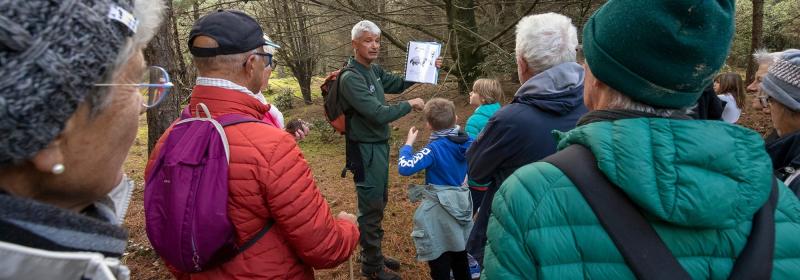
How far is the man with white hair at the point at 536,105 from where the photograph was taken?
2350 mm

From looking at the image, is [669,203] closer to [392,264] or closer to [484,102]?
[484,102]

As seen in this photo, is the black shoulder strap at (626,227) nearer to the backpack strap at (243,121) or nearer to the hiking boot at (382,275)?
the backpack strap at (243,121)

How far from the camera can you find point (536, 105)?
2354 mm

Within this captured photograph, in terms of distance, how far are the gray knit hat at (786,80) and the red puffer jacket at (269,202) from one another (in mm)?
2188

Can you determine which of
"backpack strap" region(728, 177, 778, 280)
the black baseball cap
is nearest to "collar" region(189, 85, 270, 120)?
the black baseball cap

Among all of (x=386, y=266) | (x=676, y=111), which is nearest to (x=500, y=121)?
(x=676, y=111)

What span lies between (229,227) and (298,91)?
17.3 metres

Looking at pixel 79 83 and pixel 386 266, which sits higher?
pixel 79 83

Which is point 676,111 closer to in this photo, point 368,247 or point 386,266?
point 368,247

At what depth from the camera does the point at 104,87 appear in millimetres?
893

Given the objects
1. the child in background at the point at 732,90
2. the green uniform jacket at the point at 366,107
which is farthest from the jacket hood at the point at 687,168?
the child in background at the point at 732,90

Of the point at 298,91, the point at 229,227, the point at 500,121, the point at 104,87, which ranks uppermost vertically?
the point at 104,87

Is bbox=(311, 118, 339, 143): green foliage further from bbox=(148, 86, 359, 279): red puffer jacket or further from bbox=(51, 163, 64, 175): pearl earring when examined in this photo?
bbox=(51, 163, 64, 175): pearl earring

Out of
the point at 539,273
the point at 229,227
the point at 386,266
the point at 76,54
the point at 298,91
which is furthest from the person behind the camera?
the point at 298,91
